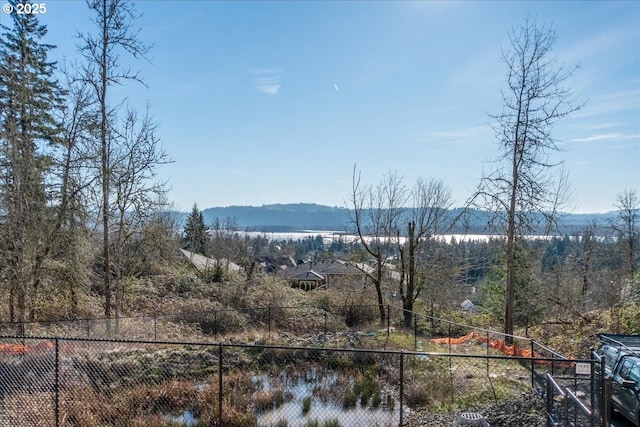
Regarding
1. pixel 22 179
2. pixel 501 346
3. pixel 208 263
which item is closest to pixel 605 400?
pixel 501 346

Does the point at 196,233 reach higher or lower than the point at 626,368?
higher

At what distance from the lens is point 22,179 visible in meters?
12.8

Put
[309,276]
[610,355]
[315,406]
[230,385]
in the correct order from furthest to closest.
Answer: [309,276] → [230,385] → [315,406] → [610,355]

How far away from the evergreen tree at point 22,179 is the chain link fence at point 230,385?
11.0ft

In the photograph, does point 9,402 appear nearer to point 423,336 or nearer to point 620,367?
A: point 620,367

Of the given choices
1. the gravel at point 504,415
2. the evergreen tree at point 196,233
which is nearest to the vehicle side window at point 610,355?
the gravel at point 504,415

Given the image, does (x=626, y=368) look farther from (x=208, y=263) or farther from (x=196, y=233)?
(x=196, y=233)

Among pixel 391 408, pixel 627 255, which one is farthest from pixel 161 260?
pixel 627 255

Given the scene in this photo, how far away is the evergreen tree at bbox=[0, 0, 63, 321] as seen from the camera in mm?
12562

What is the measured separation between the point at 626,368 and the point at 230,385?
7.99 m

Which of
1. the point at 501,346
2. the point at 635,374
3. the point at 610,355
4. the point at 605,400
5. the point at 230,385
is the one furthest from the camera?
the point at 501,346

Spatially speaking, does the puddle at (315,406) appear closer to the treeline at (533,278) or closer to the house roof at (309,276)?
the treeline at (533,278)

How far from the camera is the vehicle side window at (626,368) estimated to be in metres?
6.70

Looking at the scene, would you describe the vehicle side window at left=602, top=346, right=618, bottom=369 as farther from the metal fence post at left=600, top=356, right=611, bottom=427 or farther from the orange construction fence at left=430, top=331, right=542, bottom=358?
the metal fence post at left=600, top=356, right=611, bottom=427
